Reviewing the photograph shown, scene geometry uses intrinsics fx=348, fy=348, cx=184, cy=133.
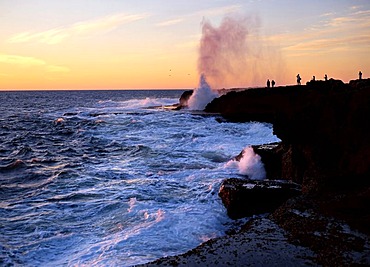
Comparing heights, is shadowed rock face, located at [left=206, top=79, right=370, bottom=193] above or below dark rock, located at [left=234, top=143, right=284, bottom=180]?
above

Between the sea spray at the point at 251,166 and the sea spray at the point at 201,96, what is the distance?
22893 millimetres

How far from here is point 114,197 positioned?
333 inches

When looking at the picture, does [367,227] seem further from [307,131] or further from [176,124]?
[176,124]

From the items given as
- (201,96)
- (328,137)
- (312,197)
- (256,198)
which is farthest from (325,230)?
(201,96)

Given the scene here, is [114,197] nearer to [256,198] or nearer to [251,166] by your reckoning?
[256,198]

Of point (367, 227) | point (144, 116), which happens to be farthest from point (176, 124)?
point (367, 227)

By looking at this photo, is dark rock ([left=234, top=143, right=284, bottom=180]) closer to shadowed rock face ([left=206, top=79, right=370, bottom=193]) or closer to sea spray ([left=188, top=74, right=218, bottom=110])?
shadowed rock face ([left=206, top=79, right=370, bottom=193])

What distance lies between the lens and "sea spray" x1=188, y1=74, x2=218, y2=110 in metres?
33.4

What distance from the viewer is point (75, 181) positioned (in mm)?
10383

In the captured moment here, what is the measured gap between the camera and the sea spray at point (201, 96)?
33406 millimetres

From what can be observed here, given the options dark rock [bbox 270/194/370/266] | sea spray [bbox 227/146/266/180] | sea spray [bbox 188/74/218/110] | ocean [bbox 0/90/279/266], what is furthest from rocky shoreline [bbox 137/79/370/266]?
sea spray [bbox 188/74/218/110]

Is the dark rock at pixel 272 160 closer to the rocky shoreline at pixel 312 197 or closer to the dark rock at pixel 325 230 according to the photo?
the rocky shoreline at pixel 312 197

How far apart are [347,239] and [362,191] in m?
1.39

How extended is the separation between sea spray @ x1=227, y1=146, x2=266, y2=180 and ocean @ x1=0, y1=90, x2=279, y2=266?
35cm
